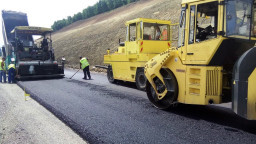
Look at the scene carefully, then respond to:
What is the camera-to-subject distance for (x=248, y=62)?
3.43 meters

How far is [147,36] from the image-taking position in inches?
316

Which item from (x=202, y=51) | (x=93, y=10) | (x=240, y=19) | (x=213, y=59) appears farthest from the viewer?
(x=93, y=10)

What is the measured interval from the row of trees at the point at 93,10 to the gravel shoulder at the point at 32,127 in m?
50.7

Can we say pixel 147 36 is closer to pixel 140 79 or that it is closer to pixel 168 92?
pixel 140 79

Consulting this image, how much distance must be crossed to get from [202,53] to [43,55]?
386 inches

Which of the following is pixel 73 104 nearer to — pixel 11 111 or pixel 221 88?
pixel 11 111

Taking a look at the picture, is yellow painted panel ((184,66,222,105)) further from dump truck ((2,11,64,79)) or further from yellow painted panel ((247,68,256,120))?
dump truck ((2,11,64,79))

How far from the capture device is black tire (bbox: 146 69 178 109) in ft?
16.2

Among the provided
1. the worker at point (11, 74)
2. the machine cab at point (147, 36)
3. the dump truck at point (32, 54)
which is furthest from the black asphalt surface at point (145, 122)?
the worker at point (11, 74)

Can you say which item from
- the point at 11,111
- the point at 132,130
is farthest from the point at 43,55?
the point at 132,130

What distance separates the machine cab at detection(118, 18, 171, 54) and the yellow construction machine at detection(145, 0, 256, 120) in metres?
2.67

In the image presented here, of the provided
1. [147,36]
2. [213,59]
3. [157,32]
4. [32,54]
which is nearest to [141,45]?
[147,36]

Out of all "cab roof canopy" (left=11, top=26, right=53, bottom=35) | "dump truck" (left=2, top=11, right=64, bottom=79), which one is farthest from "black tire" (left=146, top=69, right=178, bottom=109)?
"cab roof canopy" (left=11, top=26, right=53, bottom=35)

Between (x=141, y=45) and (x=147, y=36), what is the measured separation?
440 millimetres
